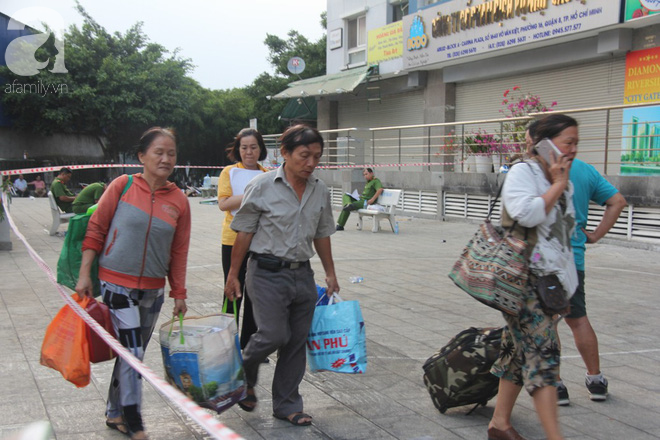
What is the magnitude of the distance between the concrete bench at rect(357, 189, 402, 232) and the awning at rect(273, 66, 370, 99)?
766cm

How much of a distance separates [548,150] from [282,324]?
5.60 feet

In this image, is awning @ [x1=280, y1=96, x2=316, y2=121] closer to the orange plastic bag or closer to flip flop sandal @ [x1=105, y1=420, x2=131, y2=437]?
flip flop sandal @ [x1=105, y1=420, x2=131, y2=437]

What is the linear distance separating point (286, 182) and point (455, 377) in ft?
4.92

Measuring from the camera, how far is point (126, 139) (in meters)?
35.2

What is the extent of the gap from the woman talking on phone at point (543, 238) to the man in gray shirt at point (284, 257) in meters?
1.14

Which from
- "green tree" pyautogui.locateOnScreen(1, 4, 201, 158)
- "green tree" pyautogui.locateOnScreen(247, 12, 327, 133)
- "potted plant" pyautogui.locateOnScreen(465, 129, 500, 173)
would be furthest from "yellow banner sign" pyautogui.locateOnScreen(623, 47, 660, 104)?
"green tree" pyautogui.locateOnScreen(1, 4, 201, 158)

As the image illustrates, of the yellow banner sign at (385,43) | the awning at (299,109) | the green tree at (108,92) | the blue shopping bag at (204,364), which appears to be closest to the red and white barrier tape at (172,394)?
the blue shopping bag at (204,364)

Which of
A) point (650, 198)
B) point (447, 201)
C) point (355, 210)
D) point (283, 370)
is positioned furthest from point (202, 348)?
point (447, 201)

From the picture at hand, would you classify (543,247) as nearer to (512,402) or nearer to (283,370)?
(512,402)

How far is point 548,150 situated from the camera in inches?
124

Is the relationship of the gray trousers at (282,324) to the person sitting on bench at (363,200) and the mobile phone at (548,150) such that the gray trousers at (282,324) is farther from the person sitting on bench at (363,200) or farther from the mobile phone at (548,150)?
the person sitting on bench at (363,200)

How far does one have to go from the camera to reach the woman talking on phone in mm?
3064
